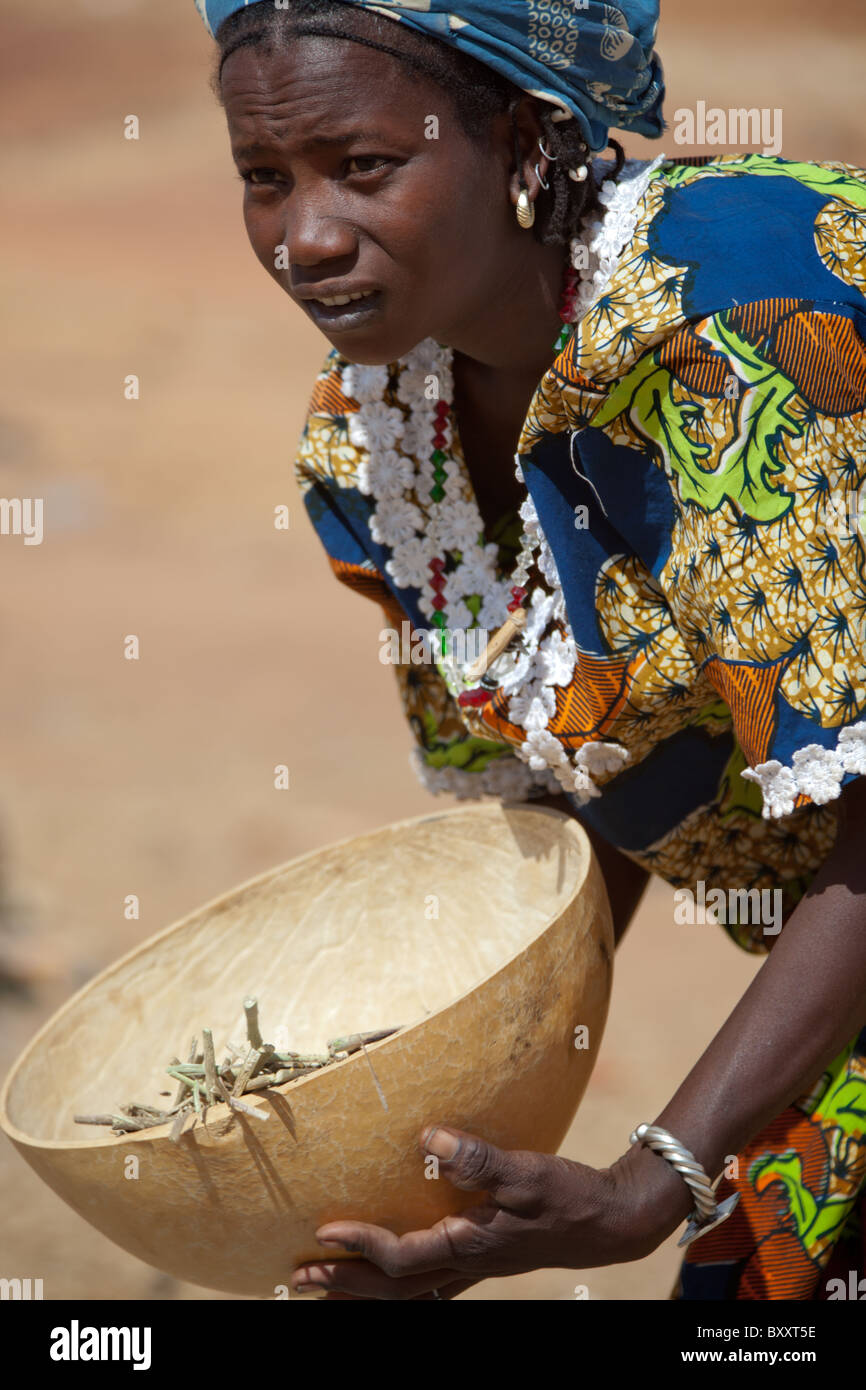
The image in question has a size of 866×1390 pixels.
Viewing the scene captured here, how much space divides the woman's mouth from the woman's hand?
79 cm

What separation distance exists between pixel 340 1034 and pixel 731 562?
1.03 m

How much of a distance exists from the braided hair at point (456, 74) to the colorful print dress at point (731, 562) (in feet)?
0.26

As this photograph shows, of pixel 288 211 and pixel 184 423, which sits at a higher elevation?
pixel 184 423

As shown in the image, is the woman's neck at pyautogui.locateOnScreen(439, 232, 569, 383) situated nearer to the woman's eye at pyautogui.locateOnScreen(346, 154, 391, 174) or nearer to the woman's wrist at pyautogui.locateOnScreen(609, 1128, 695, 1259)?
the woman's eye at pyautogui.locateOnScreen(346, 154, 391, 174)

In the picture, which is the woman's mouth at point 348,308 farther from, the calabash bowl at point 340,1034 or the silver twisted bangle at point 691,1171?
the silver twisted bangle at point 691,1171

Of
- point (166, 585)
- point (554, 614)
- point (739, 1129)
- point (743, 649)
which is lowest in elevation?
point (739, 1129)

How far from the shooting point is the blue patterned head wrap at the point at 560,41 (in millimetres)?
1402

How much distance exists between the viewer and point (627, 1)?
151 cm

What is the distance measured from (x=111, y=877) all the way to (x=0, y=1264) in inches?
76.3

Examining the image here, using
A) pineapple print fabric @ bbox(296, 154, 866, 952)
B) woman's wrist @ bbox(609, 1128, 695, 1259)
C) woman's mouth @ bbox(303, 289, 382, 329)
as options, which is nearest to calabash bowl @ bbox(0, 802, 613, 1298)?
woman's wrist @ bbox(609, 1128, 695, 1259)

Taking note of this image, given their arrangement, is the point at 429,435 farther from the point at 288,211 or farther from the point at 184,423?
the point at 184,423

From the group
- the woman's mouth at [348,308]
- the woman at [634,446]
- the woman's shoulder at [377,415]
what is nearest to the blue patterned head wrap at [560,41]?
the woman at [634,446]

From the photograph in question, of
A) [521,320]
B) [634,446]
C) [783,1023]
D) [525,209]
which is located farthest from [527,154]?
[783,1023]

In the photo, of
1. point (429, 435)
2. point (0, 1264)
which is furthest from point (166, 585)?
point (429, 435)
